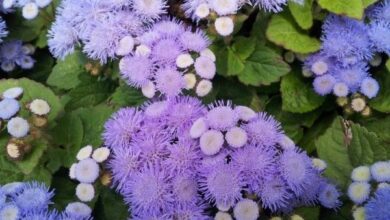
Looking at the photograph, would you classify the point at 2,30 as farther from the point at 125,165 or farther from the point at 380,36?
the point at 380,36

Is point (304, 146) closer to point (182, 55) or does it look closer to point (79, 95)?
point (182, 55)

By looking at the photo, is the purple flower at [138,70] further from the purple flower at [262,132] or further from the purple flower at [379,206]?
the purple flower at [379,206]

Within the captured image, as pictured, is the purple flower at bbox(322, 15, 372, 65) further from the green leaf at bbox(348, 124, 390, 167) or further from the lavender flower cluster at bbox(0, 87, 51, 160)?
the lavender flower cluster at bbox(0, 87, 51, 160)

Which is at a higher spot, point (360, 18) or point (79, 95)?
point (360, 18)

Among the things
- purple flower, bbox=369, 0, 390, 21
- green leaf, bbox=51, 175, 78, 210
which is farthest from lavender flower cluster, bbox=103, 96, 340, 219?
purple flower, bbox=369, 0, 390, 21

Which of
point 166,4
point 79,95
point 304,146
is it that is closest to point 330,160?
point 304,146

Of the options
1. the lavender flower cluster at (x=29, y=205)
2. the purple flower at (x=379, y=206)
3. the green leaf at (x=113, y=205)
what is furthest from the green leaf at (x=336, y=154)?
the lavender flower cluster at (x=29, y=205)
